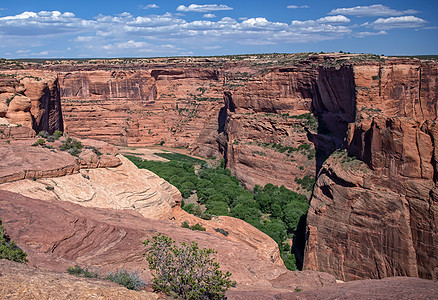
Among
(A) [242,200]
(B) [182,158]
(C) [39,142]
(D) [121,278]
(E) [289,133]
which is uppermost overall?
(C) [39,142]

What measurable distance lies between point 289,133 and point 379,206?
25.6 metres

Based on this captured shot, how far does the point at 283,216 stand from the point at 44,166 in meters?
21.3

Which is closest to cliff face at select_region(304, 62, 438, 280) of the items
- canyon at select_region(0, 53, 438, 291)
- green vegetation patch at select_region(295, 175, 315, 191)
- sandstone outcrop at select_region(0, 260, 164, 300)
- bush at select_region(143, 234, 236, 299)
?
canyon at select_region(0, 53, 438, 291)

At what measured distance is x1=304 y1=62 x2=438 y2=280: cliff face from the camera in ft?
58.5

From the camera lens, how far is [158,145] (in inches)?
2584

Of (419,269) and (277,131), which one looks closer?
(419,269)

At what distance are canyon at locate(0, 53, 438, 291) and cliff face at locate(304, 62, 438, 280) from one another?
0.05 metres

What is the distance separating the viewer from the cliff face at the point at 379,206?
58.5 feet

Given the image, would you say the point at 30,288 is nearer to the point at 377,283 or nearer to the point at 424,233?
the point at 377,283

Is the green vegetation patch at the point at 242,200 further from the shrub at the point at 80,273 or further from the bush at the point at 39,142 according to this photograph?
the shrub at the point at 80,273

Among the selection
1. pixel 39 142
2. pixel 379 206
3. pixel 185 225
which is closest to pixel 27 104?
pixel 39 142

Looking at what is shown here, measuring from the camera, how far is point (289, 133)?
44594 mm

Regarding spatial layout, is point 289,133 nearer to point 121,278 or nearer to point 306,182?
point 306,182

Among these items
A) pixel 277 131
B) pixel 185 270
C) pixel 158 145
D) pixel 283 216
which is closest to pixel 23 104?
pixel 185 270
